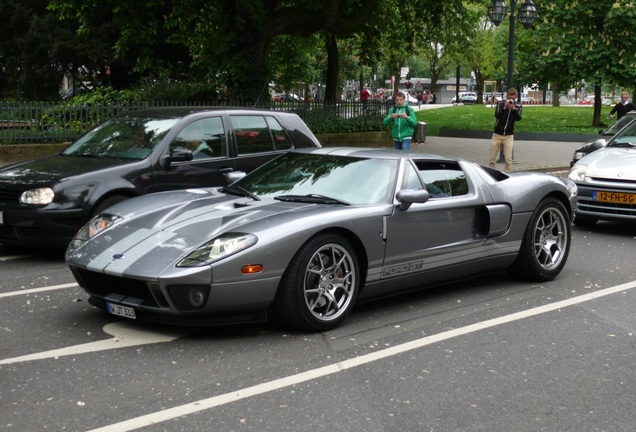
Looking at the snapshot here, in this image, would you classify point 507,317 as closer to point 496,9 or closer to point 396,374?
point 396,374

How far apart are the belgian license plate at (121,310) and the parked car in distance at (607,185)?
23.4 ft

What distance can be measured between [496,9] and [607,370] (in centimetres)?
2004

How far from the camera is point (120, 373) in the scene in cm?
502

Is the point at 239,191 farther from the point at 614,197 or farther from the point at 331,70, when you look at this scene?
the point at 331,70

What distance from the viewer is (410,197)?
639 centimetres

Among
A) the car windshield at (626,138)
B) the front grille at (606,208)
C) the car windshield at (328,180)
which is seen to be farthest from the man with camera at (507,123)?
the car windshield at (328,180)

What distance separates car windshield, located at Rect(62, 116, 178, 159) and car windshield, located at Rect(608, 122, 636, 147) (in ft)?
20.6

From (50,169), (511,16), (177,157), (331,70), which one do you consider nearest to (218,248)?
(177,157)

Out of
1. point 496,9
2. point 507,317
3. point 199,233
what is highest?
point 496,9

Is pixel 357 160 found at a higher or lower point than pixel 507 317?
higher

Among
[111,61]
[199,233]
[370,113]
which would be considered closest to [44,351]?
[199,233]

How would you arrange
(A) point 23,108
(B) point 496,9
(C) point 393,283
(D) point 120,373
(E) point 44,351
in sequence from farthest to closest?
(B) point 496,9, (A) point 23,108, (C) point 393,283, (E) point 44,351, (D) point 120,373

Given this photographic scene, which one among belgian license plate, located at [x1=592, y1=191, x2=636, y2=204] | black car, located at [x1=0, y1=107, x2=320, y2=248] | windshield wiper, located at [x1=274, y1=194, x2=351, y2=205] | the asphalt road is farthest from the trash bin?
windshield wiper, located at [x1=274, y1=194, x2=351, y2=205]

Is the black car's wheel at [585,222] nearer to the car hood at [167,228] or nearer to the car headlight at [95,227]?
the car hood at [167,228]
